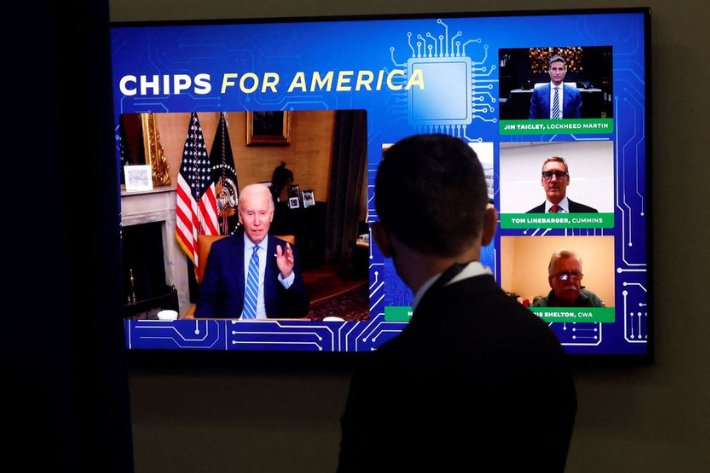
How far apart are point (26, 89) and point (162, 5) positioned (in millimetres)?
2117

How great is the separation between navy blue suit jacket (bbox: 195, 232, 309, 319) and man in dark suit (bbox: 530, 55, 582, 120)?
103 cm

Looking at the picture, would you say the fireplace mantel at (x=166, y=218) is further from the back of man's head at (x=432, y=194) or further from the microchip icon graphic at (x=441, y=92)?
the back of man's head at (x=432, y=194)

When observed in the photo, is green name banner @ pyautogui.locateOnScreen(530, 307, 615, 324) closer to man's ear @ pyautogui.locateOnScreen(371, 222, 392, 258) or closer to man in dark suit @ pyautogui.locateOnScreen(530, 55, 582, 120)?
man in dark suit @ pyautogui.locateOnScreen(530, 55, 582, 120)

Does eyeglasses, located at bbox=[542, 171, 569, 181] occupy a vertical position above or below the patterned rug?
above

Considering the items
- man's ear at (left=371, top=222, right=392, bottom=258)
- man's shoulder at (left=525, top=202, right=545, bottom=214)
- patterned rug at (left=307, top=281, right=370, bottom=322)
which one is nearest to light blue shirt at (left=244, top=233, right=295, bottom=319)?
patterned rug at (left=307, top=281, right=370, bottom=322)

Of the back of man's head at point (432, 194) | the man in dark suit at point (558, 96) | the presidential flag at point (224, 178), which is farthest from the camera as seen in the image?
the presidential flag at point (224, 178)

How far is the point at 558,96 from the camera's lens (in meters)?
2.76

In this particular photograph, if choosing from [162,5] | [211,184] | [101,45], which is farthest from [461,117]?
[101,45]

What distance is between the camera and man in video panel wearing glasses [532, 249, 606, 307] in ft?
9.13

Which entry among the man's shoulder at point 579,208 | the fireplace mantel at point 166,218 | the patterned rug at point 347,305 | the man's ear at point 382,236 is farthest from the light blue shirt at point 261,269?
the man's ear at point 382,236

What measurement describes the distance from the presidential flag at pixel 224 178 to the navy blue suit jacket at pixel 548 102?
1.09 metres

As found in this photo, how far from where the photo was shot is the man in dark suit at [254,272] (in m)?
2.88

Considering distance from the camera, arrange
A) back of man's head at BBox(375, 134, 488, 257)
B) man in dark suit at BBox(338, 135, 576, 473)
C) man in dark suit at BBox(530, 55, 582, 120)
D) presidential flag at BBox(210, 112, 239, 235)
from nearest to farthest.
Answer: man in dark suit at BBox(338, 135, 576, 473) < back of man's head at BBox(375, 134, 488, 257) < man in dark suit at BBox(530, 55, 582, 120) < presidential flag at BBox(210, 112, 239, 235)

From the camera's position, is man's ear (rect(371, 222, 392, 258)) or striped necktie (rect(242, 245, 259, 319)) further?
striped necktie (rect(242, 245, 259, 319))
